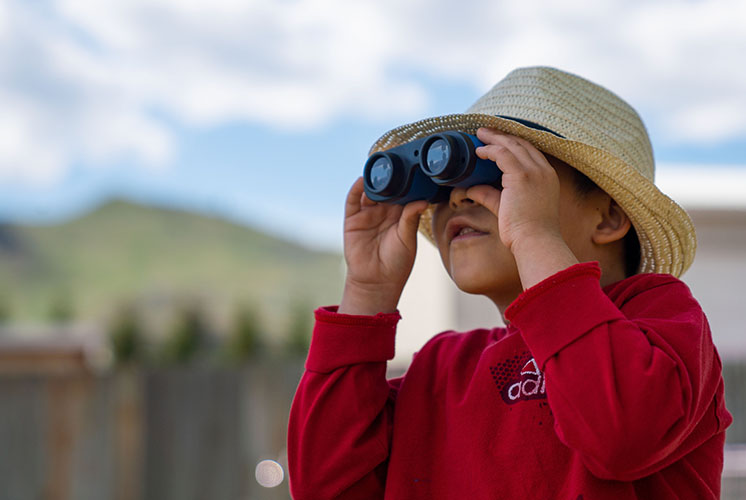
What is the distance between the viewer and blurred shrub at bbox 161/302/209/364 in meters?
7.79

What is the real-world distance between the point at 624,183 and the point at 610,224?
116 mm

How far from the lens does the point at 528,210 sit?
49.6 inches

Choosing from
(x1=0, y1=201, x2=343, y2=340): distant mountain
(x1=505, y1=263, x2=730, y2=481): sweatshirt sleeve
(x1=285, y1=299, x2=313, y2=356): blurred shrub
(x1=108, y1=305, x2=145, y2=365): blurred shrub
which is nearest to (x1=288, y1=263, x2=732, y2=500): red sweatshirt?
(x1=505, y1=263, x2=730, y2=481): sweatshirt sleeve

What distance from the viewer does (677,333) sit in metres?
1.16

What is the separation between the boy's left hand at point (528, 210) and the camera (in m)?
1.21

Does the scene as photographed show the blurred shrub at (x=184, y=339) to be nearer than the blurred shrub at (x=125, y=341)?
No

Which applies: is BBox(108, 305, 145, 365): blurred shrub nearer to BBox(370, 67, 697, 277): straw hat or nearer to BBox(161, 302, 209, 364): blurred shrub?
BBox(161, 302, 209, 364): blurred shrub

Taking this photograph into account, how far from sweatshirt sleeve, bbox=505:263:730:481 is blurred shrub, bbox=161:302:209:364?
674cm

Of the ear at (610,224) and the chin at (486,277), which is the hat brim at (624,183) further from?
the chin at (486,277)

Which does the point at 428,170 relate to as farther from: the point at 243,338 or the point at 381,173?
the point at 243,338

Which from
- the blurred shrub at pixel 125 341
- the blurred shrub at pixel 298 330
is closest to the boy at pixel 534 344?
the blurred shrub at pixel 125 341

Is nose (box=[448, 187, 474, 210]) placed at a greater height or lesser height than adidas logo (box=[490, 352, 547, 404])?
greater

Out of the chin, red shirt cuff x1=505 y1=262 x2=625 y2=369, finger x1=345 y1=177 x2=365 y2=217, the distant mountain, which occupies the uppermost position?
the distant mountain

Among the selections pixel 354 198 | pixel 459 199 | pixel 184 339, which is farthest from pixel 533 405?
pixel 184 339
